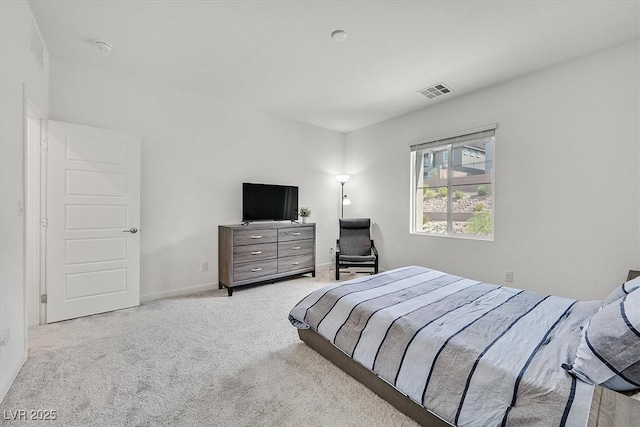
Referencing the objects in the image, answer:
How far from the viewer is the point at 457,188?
13.0ft

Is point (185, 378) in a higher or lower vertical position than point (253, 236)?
lower

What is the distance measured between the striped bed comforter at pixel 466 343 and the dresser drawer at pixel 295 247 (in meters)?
1.97

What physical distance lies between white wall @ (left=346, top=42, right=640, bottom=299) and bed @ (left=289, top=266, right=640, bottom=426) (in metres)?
1.34

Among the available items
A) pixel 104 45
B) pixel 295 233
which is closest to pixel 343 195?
pixel 295 233

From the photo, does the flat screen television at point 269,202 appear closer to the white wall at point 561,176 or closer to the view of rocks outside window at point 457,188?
the view of rocks outside window at point 457,188

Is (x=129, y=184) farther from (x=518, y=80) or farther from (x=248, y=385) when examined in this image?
(x=518, y=80)

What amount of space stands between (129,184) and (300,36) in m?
2.39

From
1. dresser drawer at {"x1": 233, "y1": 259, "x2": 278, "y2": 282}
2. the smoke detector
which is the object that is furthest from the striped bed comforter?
the smoke detector

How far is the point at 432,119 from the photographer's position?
414 cm

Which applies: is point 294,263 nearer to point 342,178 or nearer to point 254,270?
point 254,270

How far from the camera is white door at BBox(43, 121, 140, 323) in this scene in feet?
9.10

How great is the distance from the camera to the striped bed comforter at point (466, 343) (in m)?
1.10

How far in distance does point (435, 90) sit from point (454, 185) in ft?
4.27

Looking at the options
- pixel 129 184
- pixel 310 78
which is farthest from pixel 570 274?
pixel 129 184
